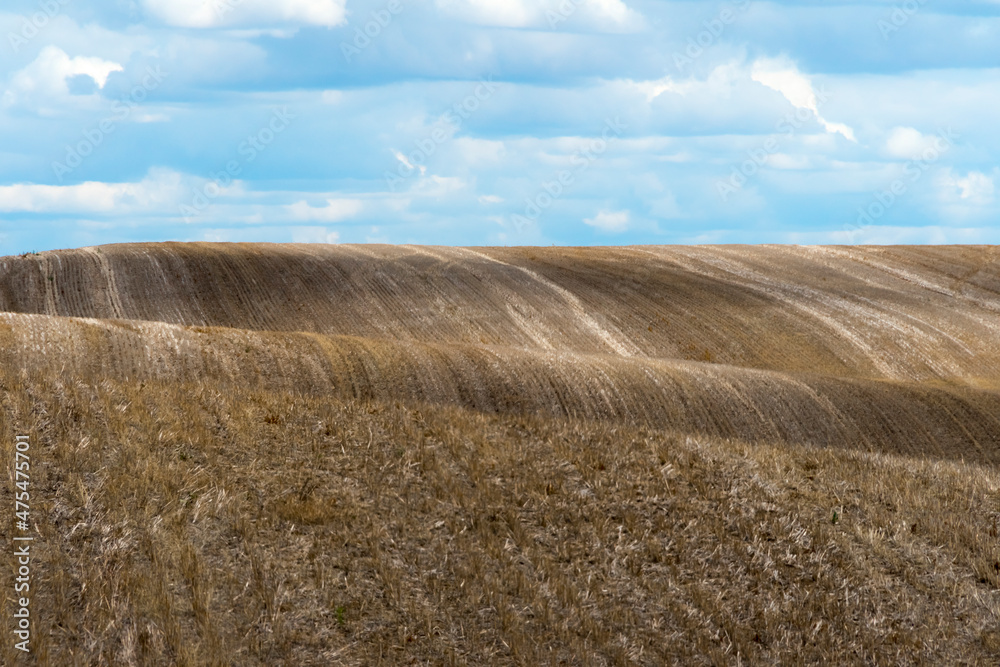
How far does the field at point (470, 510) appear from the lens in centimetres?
1082

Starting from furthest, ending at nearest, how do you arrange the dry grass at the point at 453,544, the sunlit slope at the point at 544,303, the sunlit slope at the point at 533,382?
the sunlit slope at the point at 544,303
the sunlit slope at the point at 533,382
the dry grass at the point at 453,544

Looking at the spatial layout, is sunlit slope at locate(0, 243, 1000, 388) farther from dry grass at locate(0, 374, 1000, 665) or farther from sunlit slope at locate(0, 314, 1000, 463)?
dry grass at locate(0, 374, 1000, 665)

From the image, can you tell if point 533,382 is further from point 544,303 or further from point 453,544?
point 544,303

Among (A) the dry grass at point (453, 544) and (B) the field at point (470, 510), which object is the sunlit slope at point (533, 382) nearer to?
(B) the field at point (470, 510)

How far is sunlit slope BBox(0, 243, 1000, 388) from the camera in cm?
3866

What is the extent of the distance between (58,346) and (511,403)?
10991 mm

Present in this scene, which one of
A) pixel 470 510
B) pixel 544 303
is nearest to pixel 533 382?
pixel 470 510

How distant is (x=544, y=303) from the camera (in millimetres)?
43438

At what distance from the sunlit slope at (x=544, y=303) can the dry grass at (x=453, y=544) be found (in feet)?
62.5

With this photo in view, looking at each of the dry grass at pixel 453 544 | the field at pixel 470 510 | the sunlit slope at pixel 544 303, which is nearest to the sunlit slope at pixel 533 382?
the field at pixel 470 510

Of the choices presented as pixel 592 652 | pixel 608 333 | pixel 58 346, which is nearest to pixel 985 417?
pixel 608 333

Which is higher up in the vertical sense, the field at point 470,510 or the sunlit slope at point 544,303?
the sunlit slope at point 544,303

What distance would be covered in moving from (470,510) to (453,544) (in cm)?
105

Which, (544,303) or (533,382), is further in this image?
(544,303)
